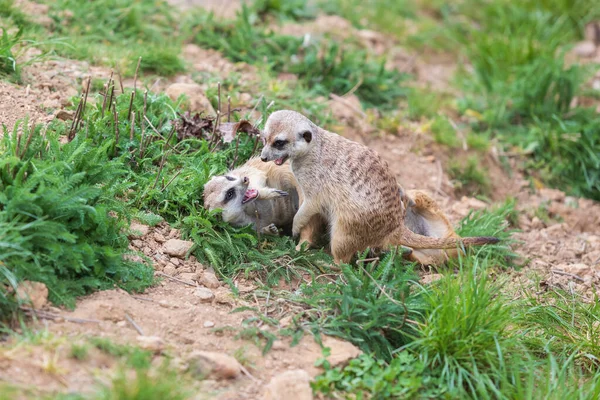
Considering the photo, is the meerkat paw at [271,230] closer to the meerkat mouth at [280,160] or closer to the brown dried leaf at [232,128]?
the meerkat mouth at [280,160]

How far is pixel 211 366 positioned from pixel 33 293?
2.84 feet

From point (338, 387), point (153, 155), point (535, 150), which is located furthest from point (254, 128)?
point (535, 150)

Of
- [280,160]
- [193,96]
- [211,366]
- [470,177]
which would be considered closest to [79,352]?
[211,366]

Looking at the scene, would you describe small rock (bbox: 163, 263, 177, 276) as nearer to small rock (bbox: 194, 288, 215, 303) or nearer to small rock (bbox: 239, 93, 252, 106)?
small rock (bbox: 194, 288, 215, 303)

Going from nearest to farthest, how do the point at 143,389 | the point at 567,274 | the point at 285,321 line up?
the point at 143,389
the point at 285,321
the point at 567,274

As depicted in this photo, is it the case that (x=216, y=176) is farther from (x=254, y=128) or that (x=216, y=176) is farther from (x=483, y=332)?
(x=483, y=332)

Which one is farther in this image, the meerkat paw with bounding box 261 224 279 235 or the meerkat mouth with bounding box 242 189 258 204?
the meerkat paw with bounding box 261 224 279 235

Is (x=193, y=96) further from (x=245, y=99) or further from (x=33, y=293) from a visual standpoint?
(x=33, y=293)

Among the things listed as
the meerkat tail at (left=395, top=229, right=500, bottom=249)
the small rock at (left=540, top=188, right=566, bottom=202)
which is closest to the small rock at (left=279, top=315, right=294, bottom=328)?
the meerkat tail at (left=395, top=229, right=500, bottom=249)

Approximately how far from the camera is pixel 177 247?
160 inches

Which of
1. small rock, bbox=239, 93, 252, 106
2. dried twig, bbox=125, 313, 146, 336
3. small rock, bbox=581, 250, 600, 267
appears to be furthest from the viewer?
small rock, bbox=239, 93, 252, 106

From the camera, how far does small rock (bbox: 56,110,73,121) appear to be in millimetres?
4586

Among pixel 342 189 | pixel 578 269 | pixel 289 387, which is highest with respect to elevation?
pixel 342 189

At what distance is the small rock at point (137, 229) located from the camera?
3.94m
